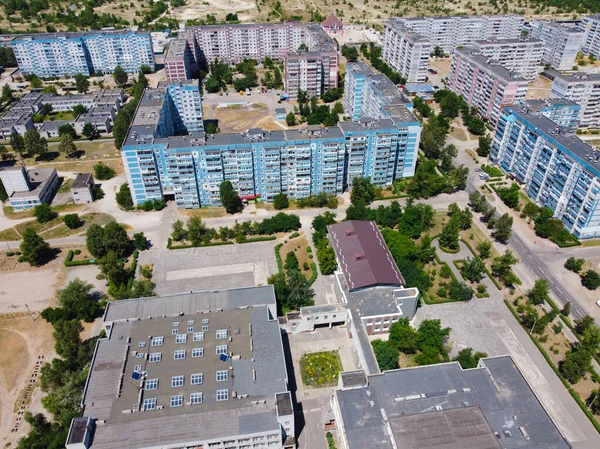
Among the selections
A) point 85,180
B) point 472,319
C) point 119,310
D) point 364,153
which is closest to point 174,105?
point 85,180

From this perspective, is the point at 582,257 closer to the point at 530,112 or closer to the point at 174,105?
the point at 530,112

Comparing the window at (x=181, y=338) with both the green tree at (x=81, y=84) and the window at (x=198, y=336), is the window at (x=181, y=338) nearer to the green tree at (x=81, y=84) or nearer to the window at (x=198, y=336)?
the window at (x=198, y=336)

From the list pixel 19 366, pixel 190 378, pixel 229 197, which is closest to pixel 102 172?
pixel 229 197

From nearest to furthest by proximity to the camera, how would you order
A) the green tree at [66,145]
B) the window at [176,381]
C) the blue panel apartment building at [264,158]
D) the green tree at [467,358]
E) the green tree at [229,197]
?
the window at [176,381], the green tree at [467,358], the blue panel apartment building at [264,158], the green tree at [229,197], the green tree at [66,145]

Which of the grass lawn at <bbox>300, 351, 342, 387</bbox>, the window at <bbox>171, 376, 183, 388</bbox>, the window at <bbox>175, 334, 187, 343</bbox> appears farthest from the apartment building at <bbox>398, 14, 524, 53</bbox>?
the window at <bbox>171, 376, 183, 388</bbox>

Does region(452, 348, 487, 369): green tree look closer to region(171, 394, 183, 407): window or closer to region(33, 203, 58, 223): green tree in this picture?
region(171, 394, 183, 407): window

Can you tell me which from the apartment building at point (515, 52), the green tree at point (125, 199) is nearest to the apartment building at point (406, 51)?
the apartment building at point (515, 52)
